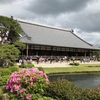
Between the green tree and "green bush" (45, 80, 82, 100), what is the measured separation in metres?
20.6

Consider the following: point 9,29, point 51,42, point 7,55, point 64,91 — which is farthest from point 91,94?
point 51,42

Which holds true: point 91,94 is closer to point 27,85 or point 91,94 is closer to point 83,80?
point 27,85

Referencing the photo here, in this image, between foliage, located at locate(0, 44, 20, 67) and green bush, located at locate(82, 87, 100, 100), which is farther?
foliage, located at locate(0, 44, 20, 67)

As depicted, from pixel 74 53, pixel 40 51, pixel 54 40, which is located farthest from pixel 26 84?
pixel 74 53

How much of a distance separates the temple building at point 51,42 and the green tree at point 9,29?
10568 mm

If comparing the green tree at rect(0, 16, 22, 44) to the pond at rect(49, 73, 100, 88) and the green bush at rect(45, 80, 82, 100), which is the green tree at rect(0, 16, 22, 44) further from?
the green bush at rect(45, 80, 82, 100)

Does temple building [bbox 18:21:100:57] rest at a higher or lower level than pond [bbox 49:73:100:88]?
higher

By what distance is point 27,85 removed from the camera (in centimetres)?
998

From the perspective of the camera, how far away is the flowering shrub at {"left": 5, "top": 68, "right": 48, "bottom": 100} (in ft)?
32.3

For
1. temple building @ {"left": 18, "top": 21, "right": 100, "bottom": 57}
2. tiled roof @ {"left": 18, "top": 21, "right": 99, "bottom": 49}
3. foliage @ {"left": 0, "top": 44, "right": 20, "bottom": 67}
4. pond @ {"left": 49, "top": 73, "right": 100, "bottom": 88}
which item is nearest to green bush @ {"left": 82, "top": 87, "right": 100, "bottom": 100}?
pond @ {"left": 49, "top": 73, "right": 100, "bottom": 88}

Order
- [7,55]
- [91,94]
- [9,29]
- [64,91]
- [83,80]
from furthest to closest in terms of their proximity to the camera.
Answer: [9,29], [83,80], [7,55], [64,91], [91,94]

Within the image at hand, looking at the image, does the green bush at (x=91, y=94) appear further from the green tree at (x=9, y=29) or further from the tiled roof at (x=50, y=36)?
the tiled roof at (x=50, y=36)

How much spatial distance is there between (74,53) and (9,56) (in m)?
32.1

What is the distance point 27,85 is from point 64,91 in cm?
192
